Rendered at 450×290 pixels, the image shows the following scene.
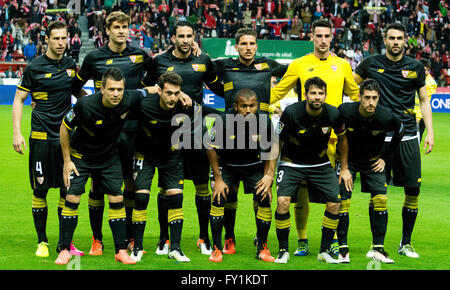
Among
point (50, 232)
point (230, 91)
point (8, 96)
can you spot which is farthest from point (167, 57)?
point (8, 96)

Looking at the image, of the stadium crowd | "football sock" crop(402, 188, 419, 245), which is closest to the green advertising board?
the stadium crowd

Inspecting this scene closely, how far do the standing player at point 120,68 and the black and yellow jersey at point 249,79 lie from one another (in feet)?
3.24

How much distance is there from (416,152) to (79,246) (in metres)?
4.03

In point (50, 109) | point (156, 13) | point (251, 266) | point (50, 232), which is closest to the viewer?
point (251, 266)

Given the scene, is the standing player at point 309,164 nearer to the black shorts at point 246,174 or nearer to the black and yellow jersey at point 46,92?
the black shorts at point 246,174

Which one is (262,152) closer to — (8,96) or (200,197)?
(200,197)

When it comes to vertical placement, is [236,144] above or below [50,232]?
above

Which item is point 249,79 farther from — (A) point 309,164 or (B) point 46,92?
(B) point 46,92

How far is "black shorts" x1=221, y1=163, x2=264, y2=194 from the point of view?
7.65 metres

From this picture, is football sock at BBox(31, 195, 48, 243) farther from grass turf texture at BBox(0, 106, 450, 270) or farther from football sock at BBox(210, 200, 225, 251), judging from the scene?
football sock at BBox(210, 200, 225, 251)

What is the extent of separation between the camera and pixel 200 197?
8.16m

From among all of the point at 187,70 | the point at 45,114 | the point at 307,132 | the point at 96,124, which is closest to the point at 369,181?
the point at 307,132

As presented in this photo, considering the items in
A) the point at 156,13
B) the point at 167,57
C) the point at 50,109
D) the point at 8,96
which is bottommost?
the point at 8,96

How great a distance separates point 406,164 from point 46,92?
4136 millimetres
